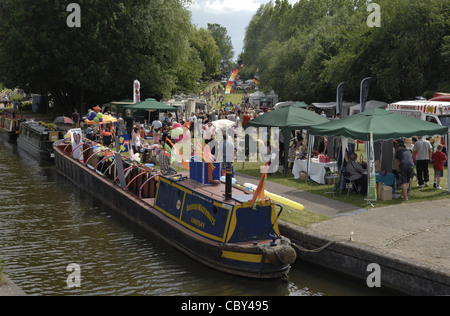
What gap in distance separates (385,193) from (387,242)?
410 centimetres

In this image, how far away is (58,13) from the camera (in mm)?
38750

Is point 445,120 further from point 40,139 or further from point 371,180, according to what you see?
point 40,139

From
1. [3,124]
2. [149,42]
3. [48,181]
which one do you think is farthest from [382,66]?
[3,124]

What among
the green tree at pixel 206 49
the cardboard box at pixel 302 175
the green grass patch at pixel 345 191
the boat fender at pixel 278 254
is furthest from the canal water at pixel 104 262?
the green tree at pixel 206 49

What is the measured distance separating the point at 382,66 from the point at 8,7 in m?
30.0

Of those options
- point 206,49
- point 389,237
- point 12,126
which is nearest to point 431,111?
point 389,237

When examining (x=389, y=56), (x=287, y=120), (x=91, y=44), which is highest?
(x=91, y=44)

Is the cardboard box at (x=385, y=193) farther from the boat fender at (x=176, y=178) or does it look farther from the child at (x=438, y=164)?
the boat fender at (x=176, y=178)

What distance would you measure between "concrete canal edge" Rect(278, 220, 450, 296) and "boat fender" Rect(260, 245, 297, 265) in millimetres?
1099

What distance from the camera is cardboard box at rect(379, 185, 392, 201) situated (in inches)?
569

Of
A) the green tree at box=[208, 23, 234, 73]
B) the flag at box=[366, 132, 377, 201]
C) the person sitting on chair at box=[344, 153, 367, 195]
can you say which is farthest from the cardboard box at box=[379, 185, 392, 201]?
the green tree at box=[208, 23, 234, 73]

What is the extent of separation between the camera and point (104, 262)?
38.5 feet

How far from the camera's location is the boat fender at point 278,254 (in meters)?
9.91

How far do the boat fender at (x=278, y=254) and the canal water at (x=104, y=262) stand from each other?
2.06 ft
